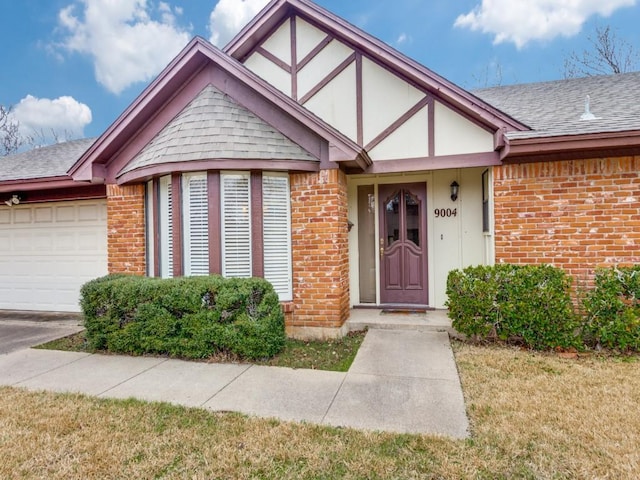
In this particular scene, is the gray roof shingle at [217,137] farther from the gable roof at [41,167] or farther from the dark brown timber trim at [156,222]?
the gable roof at [41,167]

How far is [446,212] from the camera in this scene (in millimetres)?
7309

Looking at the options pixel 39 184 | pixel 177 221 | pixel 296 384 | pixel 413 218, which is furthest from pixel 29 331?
pixel 413 218

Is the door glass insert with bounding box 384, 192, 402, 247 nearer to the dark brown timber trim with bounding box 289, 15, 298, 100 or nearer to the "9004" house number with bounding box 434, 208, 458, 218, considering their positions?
the "9004" house number with bounding box 434, 208, 458, 218

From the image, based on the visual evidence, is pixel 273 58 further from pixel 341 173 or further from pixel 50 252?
pixel 50 252

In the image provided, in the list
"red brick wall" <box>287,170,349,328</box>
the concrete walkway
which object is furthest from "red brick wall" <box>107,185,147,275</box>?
"red brick wall" <box>287,170,349,328</box>

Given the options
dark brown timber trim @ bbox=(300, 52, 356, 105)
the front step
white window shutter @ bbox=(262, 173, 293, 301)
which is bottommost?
the front step

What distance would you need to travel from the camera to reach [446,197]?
24.0ft

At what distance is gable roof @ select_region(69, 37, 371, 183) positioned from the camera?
571cm

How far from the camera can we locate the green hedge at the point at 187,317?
199 inches

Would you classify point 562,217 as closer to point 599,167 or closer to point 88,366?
point 599,167

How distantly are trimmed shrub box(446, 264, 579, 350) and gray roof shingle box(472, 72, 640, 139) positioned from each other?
194cm

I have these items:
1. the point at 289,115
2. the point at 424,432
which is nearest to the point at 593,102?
the point at 289,115

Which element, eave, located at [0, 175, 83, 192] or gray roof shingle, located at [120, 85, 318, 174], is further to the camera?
eave, located at [0, 175, 83, 192]

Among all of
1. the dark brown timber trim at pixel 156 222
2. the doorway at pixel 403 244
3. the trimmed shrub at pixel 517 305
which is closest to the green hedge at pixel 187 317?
the dark brown timber trim at pixel 156 222
